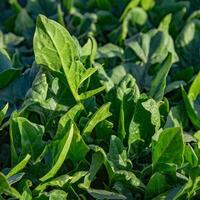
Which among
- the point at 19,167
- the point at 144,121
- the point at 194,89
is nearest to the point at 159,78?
the point at 194,89

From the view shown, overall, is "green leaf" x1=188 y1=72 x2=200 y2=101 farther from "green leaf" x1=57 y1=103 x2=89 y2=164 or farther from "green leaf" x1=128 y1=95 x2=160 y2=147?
"green leaf" x1=57 y1=103 x2=89 y2=164

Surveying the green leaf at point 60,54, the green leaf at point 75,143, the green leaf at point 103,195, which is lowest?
the green leaf at point 103,195

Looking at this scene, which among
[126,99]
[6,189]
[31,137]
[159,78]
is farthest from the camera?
[159,78]

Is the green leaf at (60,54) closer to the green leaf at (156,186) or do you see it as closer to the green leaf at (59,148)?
the green leaf at (59,148)

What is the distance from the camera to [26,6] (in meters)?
2.45

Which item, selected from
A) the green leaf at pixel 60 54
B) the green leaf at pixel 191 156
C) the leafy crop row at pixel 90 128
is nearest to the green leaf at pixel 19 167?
the leafy crop row at pixel 90 128

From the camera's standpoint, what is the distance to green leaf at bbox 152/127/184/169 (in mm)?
1475

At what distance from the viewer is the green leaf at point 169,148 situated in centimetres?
147

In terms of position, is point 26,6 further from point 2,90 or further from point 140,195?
point 140,195

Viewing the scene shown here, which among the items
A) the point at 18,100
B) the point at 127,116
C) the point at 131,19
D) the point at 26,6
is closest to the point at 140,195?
the point at 127,116

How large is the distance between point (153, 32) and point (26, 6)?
25.8 inches

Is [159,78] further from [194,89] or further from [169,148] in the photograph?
[169,148]

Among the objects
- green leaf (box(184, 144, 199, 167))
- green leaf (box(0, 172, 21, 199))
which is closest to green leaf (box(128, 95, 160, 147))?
green leaf (box(184, 144, 199, 167))

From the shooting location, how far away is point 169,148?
150 centimetres
